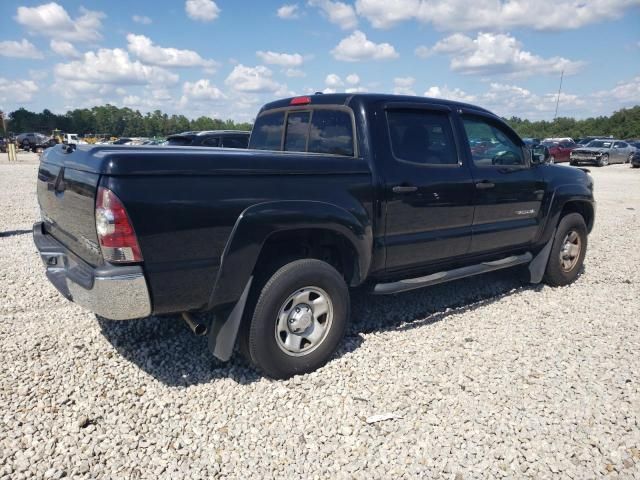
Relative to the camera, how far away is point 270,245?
3133 mm

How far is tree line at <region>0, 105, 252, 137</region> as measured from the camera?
263ft

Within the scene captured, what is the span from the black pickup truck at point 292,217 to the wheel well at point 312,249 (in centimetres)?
1

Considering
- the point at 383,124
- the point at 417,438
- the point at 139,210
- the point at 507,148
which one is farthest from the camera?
the point at 507,148

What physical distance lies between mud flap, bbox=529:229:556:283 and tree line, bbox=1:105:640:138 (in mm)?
51740

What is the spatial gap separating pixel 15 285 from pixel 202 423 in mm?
3233

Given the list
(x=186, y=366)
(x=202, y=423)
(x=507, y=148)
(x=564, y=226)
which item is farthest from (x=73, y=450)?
(x=564, y=226)

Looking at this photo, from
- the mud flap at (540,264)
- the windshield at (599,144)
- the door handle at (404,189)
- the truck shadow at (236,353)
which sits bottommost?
the truck shadow at (236,353)

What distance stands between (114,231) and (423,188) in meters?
2.29

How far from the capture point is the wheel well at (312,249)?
3.13 meters

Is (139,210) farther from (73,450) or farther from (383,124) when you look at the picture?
(383,124)

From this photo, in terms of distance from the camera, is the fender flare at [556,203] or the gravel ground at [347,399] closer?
the gravel ground at [347,399]

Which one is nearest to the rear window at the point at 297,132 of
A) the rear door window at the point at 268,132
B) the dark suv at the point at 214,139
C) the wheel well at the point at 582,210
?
the rear door window at the point at 268,132

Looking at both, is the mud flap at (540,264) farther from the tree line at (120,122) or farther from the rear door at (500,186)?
the tree line at (120,122)

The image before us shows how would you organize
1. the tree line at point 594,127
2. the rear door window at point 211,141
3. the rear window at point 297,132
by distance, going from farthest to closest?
the tree line at point 594,127
the rear door window at point 211,141
the rear window at point 297,132
